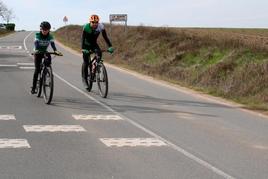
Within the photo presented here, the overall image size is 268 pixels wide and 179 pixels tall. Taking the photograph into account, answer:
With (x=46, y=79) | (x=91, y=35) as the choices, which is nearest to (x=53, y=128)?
(x=46, y=79)

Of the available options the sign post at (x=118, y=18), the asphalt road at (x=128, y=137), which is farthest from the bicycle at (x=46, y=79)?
the sign post at (x=118, y=18)

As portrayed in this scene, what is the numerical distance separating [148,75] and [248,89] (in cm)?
721

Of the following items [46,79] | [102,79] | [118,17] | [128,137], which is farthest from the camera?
[118,17]

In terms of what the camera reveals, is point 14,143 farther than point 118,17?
No

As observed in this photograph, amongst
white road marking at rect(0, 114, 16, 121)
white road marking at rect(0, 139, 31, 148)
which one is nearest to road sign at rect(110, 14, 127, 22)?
white road marking at rect(0, 114, 16, 121)

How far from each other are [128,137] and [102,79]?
5582 mm

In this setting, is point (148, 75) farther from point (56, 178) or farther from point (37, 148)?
point (56, 178)

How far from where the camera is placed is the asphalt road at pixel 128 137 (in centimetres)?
Answer: 704

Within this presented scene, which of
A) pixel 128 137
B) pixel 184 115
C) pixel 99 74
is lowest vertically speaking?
pixel 184 115

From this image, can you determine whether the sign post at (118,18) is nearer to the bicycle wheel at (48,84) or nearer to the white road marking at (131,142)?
the bicycle wheel at (48,84)

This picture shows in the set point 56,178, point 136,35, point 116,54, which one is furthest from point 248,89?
point 136,35

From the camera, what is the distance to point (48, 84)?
13172mm

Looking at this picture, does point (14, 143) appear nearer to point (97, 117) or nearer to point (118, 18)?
point (97, 117)

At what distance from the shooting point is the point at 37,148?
816 cm
